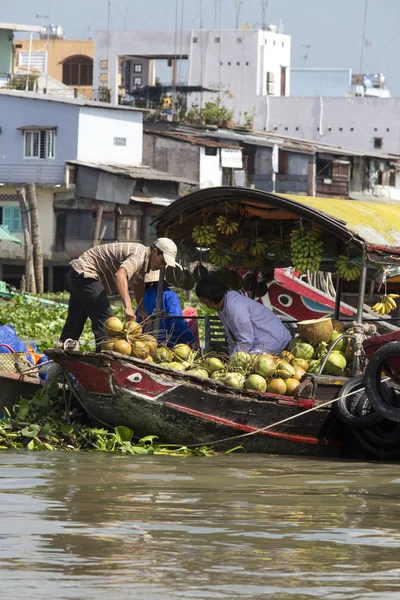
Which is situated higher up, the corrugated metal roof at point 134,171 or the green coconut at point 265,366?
the corrugated metal roof at point 134,171

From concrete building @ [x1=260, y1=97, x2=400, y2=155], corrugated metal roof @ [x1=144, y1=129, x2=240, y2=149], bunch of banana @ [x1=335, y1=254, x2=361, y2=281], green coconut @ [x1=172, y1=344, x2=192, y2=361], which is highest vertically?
concrete building @ [x1=260, y1=97, x2=400, y2=155]

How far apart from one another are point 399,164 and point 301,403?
3402cm

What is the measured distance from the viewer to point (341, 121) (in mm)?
48375

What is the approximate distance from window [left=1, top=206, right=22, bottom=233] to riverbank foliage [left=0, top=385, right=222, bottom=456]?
26229 millimetres

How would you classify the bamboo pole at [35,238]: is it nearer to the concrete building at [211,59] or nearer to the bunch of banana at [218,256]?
the concrete building at [211,59]

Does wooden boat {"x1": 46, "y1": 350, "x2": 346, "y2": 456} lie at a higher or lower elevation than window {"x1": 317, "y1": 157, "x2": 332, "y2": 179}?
lower

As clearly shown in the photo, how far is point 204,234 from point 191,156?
84.1 ft

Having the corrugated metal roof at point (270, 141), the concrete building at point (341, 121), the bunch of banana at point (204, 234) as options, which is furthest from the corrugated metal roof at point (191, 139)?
the bunch of banana at point (204, 234)

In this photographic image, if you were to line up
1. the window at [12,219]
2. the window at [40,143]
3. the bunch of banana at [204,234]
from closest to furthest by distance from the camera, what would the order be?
the bunch of banana at [204,234] < the window at [40,143] < the window at [12,219]

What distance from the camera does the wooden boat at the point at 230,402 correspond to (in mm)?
8609

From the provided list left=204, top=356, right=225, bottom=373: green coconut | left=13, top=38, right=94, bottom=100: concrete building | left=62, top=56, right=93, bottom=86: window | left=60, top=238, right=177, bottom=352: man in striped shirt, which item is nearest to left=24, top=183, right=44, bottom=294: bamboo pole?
left=60, top=238, right=177, bottom=352: man in striped shirt

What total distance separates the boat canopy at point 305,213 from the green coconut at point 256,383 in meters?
1.26

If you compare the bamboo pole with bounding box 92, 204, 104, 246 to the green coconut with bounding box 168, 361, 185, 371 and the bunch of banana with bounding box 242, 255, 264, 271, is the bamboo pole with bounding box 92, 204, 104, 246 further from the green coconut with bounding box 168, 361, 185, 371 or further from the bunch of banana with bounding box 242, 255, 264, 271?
the green coconut with bounding box 168, 361, 185, 371

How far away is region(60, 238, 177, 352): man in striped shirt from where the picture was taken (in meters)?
9.45
